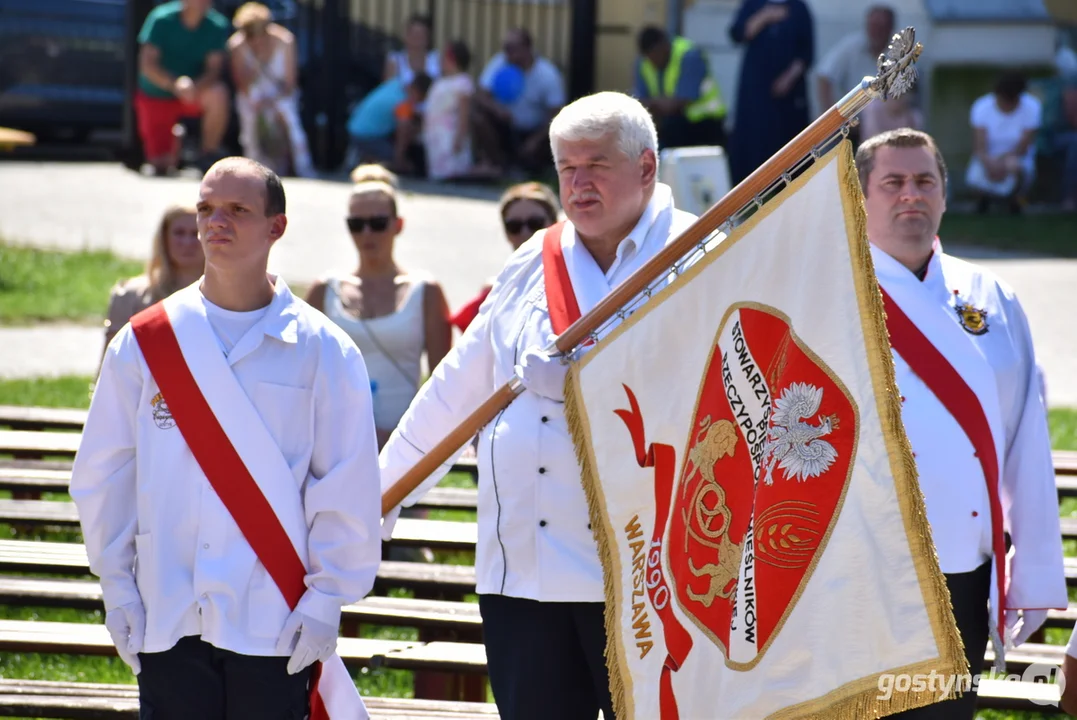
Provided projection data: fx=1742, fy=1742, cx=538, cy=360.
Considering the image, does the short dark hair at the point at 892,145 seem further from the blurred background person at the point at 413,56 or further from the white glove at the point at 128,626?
the blurred background person at the point at 413,56

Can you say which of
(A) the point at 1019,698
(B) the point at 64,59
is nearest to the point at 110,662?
(A) the point at 1019,698

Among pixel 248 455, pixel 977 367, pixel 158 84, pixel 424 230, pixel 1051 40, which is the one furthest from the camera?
pixel 1051 40

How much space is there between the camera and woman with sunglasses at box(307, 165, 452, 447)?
23.0 feet

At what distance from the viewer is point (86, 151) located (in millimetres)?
19281

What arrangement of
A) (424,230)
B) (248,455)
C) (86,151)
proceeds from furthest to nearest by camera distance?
(86,151), (424,230), (248,455)

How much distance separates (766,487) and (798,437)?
137mm

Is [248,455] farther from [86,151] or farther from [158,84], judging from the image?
[86,151]

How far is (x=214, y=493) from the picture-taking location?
12.9ft

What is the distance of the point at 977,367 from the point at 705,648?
3.18 feet

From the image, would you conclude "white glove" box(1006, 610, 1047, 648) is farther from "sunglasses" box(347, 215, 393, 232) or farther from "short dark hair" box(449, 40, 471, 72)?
"short dark hair" box(449, 40, 471, 72)

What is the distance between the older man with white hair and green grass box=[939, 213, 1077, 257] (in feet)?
35.2

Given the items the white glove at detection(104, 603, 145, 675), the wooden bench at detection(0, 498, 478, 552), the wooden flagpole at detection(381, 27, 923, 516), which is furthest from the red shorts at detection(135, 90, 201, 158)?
the white glove at detection(104, 603, 145, 675)

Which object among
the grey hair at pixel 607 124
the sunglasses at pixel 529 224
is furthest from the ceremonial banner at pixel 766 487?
the sunglasses at pixel 529 224

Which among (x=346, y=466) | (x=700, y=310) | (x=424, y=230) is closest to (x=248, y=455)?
(x=346, y=466)
